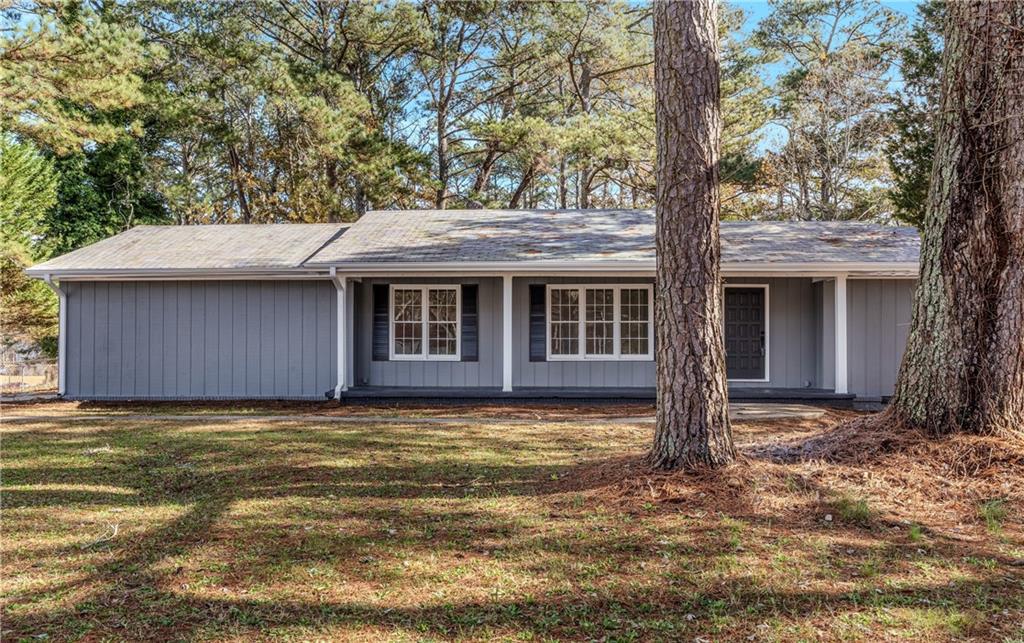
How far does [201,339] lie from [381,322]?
3.13 m

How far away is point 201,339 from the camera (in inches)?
430

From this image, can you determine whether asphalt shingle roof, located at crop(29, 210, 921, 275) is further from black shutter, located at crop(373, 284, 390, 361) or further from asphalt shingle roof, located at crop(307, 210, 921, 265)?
black shutter, located at crop(373, 284, 390, 361)

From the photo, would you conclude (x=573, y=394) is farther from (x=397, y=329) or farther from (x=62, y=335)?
(x=62, y=335)

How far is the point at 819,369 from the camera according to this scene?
1063 cm

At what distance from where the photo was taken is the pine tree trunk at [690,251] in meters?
4.59

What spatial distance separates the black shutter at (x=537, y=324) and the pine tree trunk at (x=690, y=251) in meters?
6.20

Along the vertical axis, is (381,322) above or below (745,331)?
above

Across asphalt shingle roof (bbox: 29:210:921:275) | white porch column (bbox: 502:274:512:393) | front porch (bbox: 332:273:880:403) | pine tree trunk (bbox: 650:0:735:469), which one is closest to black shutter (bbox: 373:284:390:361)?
front porch (bbox: 332:273:880:403)

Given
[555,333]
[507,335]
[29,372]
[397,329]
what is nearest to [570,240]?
[555,333]

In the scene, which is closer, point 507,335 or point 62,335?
point 507,335

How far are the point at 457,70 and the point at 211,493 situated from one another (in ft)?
64.2

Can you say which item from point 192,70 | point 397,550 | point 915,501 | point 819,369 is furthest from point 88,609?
point 192,70

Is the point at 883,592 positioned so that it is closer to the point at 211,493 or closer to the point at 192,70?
the point at 211,493

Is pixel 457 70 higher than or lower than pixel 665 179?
higher
